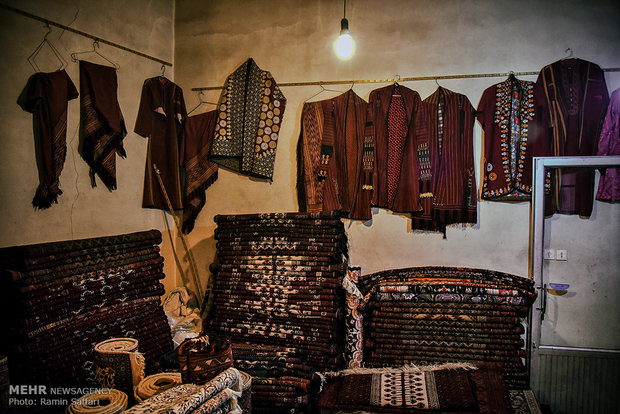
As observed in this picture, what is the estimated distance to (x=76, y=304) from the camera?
9.04ft

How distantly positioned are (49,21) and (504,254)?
4.16 m

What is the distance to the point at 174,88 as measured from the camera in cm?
418

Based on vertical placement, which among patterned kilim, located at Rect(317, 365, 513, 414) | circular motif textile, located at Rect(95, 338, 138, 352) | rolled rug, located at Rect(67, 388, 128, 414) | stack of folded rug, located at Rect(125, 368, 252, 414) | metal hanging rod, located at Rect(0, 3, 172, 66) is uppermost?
metal hanging rod, located at Rect(0, 3, 172, 66)

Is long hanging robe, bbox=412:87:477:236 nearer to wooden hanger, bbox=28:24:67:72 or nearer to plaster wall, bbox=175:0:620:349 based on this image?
plaster wall, bbox=175:0:620:349

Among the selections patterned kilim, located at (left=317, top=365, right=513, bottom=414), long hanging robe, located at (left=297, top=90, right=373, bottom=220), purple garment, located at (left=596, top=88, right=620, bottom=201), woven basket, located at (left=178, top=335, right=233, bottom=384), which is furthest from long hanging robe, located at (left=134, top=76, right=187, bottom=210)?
purple garment, located at (left=596, top=88, right=620, bottom=201)

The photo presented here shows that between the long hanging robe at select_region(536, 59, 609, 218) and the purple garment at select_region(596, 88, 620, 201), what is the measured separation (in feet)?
0.17

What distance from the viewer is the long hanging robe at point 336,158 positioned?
3807 millimetres

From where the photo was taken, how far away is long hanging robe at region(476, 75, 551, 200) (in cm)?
343

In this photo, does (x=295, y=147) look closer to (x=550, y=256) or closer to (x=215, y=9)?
(x=215, y=9)

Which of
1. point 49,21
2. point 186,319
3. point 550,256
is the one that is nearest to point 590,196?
point 550,256

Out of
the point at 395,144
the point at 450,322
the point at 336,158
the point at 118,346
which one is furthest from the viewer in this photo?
the point at 336,158

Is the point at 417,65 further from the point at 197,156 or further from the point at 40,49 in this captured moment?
the point at 40,49

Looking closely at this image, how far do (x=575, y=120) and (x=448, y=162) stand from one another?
1.03 metres

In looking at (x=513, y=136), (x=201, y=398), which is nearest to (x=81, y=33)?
(x=201, y=398)
